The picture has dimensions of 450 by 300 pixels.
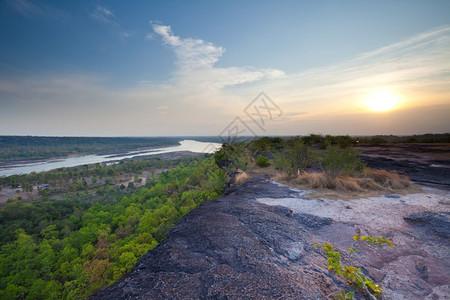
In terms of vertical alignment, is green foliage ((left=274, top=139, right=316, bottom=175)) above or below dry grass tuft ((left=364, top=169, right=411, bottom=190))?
above

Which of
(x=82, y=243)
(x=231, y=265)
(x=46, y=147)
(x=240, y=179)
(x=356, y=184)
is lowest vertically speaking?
(x=82, y=243)

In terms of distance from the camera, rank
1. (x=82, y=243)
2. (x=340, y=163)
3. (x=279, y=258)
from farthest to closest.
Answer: (x=82, y=243) < (x=340, y=163) < (x=279, y=258)

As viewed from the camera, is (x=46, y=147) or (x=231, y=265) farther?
(x=46, y=147)

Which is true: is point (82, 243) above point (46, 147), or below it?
below

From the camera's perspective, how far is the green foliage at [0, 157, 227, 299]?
14539 mm

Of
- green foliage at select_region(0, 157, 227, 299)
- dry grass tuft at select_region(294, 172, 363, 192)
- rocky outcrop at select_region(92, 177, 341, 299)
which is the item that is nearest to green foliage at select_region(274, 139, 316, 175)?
dry grass tuft at select_region(294, 172, 363, 192)

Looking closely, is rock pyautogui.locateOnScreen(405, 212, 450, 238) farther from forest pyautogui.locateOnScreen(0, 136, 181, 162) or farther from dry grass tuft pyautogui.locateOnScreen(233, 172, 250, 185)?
forest pyautogui.locateOnScreen(0, 136, 181, 162)

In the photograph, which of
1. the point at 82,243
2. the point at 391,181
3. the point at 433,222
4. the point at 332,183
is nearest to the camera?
the point at 433,222

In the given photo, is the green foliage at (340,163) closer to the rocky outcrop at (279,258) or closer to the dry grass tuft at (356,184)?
the dry grass tuft at (356,184)

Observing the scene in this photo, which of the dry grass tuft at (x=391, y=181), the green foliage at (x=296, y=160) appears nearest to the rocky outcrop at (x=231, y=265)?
the dry grass tuft at (x=391, y=181)

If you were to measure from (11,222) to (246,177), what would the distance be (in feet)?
157

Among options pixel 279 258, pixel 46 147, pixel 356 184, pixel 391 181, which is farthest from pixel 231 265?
pixel 46 147

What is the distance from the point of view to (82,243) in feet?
77.7

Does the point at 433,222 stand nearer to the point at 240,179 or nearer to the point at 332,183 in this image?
the point at 332,183
